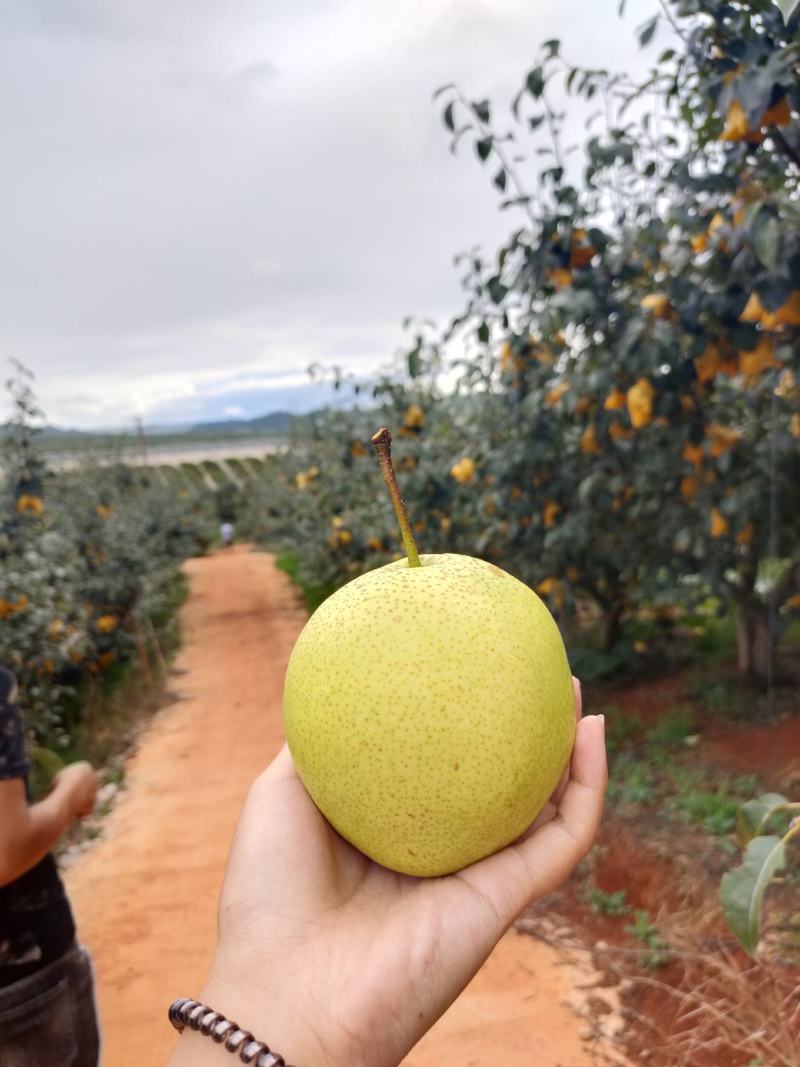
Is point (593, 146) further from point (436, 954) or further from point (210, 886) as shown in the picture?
point (210, 886)

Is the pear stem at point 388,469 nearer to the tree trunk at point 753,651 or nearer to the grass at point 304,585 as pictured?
the tree trunk at point 753,651

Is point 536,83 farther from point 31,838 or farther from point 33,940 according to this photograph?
point 33,940

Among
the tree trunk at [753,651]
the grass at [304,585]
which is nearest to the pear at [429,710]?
the tree trunk at [753,651]

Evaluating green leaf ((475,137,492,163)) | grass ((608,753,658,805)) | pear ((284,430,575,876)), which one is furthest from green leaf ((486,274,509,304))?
pear ((284,430,575,876))

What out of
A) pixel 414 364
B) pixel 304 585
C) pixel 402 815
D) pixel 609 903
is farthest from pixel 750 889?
pixel 304 585

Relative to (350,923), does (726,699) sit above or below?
below

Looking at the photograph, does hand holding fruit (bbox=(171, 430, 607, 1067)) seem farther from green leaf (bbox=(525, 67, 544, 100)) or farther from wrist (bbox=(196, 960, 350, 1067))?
green leaf (bbox=(525, 67, 544, 100))

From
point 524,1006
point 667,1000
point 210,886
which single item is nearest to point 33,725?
point 210,886
